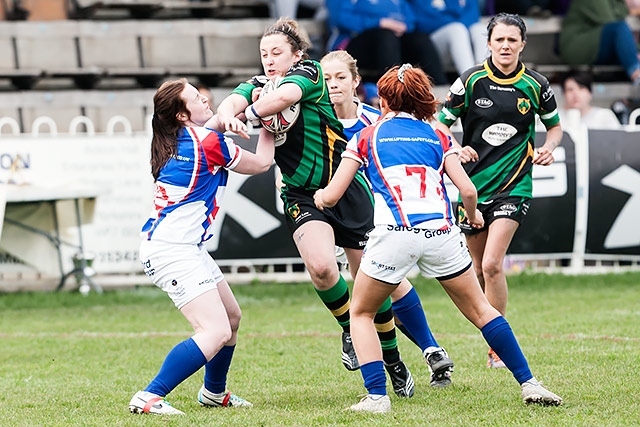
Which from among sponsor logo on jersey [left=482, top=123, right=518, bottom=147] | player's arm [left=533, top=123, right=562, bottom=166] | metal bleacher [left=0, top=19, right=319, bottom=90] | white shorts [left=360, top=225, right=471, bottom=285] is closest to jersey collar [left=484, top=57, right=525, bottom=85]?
sponsor logo on jersey [left=482, top=123, right=518, bottom=147]

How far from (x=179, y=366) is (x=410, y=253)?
125cm

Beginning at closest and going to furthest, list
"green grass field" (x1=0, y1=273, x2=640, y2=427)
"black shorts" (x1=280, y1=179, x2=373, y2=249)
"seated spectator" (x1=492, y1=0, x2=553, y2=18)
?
1. "green grass field" (x1=0, y1=273, x2=640, y2=427)
2. "black shorts" (x1=280, y1=179, x2=373, y2=249)
3. "seated spectator" (x1=492, y1=0, x2=553, y2=18)

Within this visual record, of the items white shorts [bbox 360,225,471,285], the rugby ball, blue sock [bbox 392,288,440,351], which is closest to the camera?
white shorts [bbox 360,225,471,285]

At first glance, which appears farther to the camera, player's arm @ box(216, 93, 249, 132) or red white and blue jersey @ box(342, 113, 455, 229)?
player's arm @ box(216, 93, 249, 132)

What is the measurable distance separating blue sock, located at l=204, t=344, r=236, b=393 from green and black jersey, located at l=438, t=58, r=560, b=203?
86.3 inches

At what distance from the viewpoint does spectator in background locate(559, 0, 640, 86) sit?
50.0 feet

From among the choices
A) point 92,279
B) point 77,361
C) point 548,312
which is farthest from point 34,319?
point 548,312

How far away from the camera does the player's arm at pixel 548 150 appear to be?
716 cm

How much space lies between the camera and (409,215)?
5469 millimetres

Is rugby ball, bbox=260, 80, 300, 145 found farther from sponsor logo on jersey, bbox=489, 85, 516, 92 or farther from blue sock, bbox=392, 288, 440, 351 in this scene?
sponsor logo on jersey, bbox=489, 85, 516, 92

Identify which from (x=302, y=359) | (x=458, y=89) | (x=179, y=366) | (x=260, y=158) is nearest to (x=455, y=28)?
(x=458, y=89)

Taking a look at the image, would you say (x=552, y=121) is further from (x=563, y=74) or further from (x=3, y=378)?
(x=563, y=74)

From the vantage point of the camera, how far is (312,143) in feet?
21.1

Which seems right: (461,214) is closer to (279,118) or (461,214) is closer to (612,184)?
(279,118)
